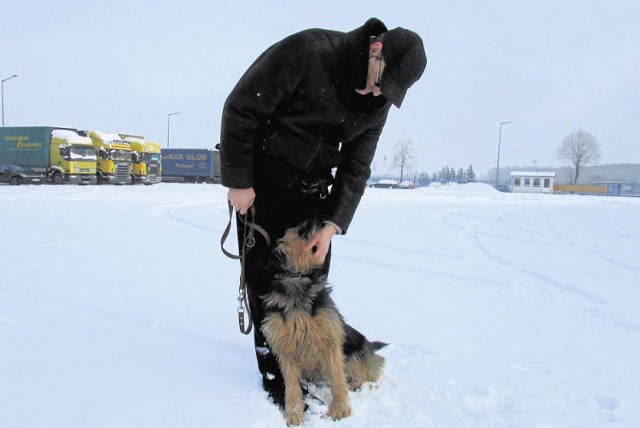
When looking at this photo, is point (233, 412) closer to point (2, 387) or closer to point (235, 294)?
point (2, 387)

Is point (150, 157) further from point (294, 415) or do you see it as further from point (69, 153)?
point (294, 415)

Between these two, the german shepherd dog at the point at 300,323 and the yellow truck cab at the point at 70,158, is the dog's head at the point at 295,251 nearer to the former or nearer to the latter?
the german shepherd dog at the point at 300,323

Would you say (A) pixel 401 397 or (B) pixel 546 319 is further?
(B) pixel 546 319

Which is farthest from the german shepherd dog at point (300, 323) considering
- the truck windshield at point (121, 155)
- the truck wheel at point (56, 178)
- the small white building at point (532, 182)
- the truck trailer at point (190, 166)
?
the small white building at point (532, 182)

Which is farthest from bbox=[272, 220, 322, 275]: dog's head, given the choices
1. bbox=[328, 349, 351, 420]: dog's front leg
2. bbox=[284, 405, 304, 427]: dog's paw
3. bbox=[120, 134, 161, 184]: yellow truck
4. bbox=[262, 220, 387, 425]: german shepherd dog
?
bbox=[120, 134, 161, 184]: yellow truck

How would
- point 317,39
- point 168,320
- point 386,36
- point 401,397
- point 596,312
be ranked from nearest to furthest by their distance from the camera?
point 386,36 < point 317,39 < point 401,397 < point 168,320 < point 596,312

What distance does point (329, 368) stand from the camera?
8.41ft

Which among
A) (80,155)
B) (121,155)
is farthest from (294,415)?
(121,155)

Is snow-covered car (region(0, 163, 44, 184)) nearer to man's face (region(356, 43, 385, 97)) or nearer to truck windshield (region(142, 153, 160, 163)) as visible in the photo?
truck windshield (region(142, 153, 160, 163))

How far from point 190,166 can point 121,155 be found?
13292mm

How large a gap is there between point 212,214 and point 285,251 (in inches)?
456

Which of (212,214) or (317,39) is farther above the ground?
(317,39)

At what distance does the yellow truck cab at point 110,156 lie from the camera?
31.9m

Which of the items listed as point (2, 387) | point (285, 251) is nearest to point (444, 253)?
point (285, 251)
